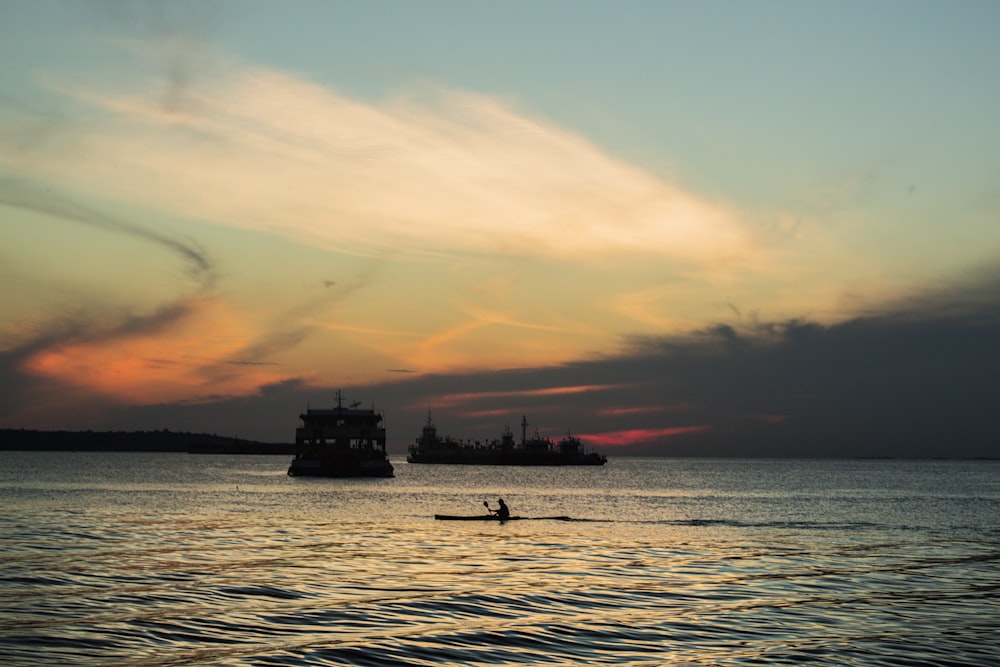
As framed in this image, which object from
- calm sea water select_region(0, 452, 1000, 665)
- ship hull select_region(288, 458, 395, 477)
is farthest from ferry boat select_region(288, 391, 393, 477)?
calm sea water select_region(0, 452, 1000, 665)

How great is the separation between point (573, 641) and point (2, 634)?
15057mm

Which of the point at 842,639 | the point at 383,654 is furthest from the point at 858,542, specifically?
the point at 383,654

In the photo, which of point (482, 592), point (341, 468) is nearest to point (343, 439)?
point (341, 468)

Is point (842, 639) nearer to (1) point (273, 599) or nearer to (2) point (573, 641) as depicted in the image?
(2) point (573, 641)

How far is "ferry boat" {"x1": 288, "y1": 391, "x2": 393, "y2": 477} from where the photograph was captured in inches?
5143

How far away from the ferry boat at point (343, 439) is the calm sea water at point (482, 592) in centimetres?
6471

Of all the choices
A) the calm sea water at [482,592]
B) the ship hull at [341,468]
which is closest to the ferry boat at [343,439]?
the ship hull at [341,468]

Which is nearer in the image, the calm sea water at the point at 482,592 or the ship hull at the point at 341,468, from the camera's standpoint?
the calm sea water at the point at 482,592

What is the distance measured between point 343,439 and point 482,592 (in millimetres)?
103770

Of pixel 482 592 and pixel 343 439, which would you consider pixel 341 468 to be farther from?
pixel 482 592

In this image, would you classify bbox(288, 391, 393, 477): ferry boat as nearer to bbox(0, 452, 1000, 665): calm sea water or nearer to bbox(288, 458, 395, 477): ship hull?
bbox(288, 458, 395, 477): ship hull

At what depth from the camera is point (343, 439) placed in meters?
134

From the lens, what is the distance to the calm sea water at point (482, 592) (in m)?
23.8

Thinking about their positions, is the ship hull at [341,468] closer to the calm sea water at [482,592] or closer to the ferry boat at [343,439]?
the ferry boat at [343,439]
